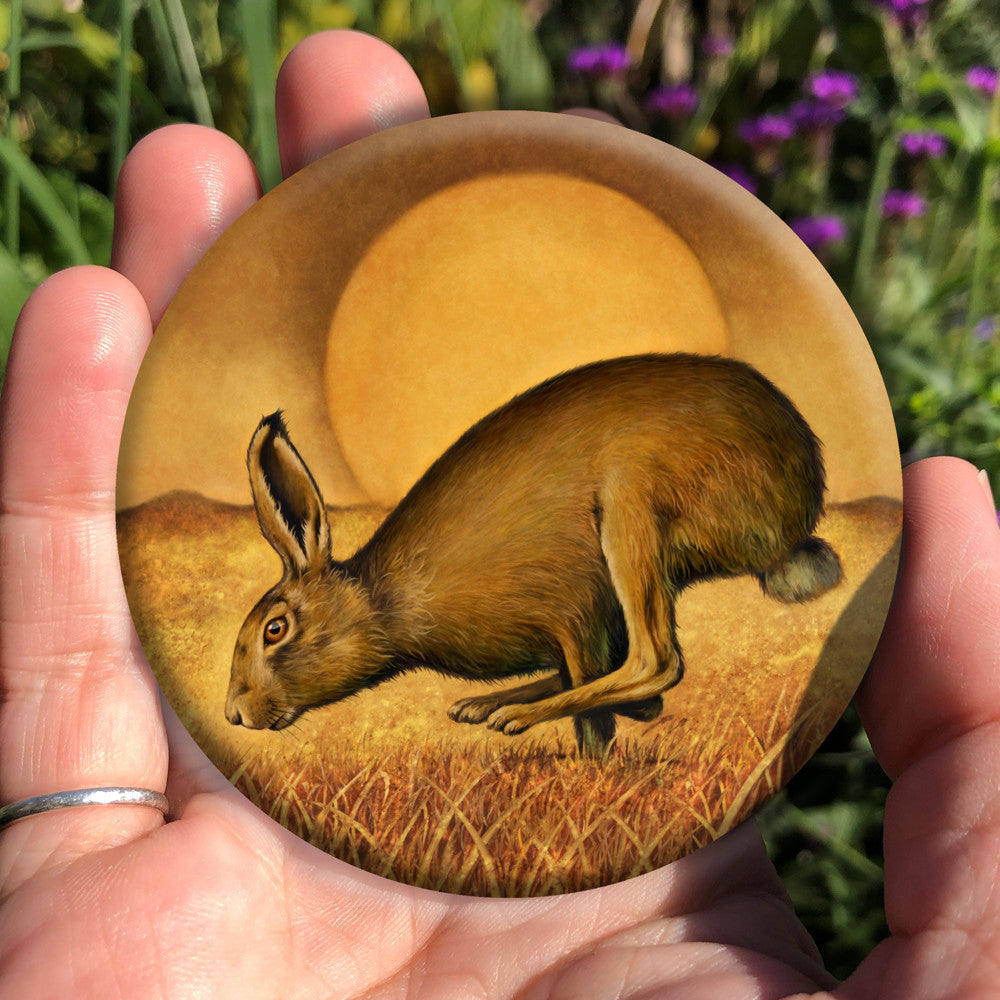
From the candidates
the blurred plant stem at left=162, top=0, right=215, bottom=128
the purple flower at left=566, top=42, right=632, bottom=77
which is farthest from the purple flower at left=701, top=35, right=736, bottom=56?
the blurred plant stem at left=162, top=0, right=215, bottom=128

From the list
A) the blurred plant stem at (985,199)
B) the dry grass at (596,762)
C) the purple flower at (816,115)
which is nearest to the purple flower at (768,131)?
the purple flower at (816,115)

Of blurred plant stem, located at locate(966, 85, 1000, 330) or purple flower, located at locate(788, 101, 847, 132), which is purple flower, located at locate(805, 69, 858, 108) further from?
blurred plant stem, located at locate(966, 85, 1000, 330)

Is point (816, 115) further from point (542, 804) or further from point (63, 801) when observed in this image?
point (63, 801)

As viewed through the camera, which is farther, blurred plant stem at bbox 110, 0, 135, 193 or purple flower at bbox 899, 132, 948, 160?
purple flower at bbox 899, 132, 948, 160

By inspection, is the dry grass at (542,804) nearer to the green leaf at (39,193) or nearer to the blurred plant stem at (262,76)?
the blurred plant stem at (262,76)

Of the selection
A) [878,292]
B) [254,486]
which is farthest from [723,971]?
[878,292]

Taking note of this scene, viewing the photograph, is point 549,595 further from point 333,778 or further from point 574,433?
point 333,778

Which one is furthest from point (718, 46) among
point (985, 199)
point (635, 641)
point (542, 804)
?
point (542, 804)
